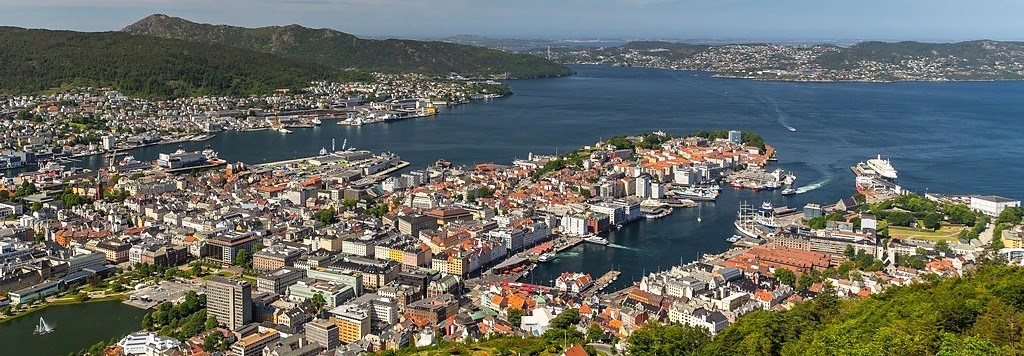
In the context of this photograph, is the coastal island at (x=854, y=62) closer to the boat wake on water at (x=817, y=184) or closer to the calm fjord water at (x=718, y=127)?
the calm fjord water at (x=718, y=127)

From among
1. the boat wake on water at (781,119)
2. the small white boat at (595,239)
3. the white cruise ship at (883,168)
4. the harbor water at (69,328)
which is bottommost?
the harbor water at (69,328)

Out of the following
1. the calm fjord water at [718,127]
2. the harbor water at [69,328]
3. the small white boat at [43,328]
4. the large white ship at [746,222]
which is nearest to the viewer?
the harbor water at [69,328]

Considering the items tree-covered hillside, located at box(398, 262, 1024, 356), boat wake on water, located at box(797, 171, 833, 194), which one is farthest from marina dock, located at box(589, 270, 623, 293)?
boat wake on water, located at box(797, 171, 833, 194)

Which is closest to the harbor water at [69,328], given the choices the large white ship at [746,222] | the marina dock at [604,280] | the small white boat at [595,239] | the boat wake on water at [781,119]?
the marina dock at [604,280]

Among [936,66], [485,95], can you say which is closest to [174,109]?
[485,95]

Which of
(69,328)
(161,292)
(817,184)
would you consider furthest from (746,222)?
(69,328)

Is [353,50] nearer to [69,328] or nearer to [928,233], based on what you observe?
[928,233]
